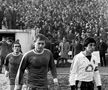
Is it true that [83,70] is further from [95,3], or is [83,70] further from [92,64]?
[95,3]

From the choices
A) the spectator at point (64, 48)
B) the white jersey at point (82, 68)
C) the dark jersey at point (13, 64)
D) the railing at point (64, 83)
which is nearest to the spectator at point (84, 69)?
the white jersey at point (82, 68)

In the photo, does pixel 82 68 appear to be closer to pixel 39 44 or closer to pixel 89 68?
pixel 89 68

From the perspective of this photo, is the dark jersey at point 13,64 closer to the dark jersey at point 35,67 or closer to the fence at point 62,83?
the dark jersey at point 35,67

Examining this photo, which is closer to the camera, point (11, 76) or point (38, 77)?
point (38, 77)

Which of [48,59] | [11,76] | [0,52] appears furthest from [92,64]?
[0,52]

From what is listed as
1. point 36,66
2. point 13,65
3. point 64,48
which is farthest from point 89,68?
point 64,48

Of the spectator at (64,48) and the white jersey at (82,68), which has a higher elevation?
the spectator at (64,48)

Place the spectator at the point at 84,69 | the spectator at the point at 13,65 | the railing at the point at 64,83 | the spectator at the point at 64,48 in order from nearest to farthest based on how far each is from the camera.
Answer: the spectator at the point at 84,69 → the spectator at the point at 13,65 → the railing at the point at 64,83 → the spectator at the point at 64,48

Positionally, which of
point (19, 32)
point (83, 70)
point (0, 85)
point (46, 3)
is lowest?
point (0, 85)

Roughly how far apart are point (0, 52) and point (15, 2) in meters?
14.9

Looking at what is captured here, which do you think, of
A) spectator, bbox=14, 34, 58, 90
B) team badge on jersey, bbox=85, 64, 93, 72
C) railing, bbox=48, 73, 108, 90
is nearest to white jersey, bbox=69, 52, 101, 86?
team badge on jersey, bbox=85, 64, 93, 72

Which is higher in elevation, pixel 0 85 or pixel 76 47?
pixel 76 47

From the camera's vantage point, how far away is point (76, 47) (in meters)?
18.7

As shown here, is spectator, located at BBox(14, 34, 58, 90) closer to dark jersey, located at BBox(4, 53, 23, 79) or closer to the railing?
dark jersey, located at BBox(4, 53, 23, 79)
